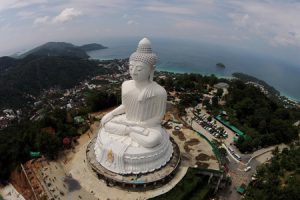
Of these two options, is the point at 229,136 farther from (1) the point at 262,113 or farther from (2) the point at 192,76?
(2) the point at 192,76

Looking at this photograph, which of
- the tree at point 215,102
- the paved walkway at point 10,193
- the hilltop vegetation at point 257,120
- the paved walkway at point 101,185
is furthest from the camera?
the tree at point 215,102

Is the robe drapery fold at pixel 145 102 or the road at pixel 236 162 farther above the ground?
the robe drapery fold at pixel 145 102

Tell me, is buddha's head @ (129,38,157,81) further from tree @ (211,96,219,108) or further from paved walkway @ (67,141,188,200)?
tree @ (211,96,219,108)

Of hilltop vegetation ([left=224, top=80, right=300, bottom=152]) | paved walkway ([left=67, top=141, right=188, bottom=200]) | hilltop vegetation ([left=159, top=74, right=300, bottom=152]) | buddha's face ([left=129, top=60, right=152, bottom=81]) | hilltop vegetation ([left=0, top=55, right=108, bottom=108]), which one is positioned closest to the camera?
paved walkway ([left=67, top=141, right=188, bottom=200])

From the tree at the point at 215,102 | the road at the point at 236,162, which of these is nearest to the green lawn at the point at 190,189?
the road at the point at 236,162

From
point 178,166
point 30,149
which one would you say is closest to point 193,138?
point 178,166

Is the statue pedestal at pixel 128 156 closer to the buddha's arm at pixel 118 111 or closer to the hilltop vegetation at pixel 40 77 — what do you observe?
the buddha's arm at pixel 118 111

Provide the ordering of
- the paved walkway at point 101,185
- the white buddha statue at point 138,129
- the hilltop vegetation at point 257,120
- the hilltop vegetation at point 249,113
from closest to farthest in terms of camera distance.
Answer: the paved walkway at point 101,185
the white buddha statue at point 138,129
the hilltop vegetation at point 257,120
the hilltop vegetation at point 249,113

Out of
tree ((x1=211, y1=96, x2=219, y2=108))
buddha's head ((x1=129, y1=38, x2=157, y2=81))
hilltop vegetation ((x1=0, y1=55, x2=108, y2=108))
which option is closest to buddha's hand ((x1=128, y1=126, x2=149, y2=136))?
buddha's head ((x1=129, y1=38, x2=157, y2=81))

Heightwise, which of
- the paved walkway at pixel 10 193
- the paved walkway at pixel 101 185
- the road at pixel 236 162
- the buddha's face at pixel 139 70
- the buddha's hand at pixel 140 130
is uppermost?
the buddha's face at pixel 139 70
